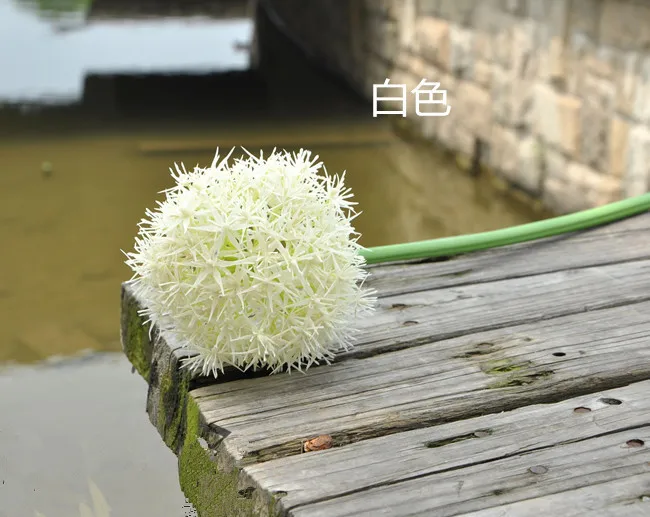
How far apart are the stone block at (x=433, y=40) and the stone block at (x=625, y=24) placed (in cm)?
155

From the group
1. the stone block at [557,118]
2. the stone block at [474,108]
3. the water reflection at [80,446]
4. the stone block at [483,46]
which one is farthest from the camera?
the stone block at [474,108]

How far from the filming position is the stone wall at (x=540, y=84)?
3.14 meters

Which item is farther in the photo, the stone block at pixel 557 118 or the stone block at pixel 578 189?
the stone block at pixel 557 118

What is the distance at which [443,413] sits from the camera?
112 cm

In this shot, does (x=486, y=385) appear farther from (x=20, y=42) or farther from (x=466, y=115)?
(x=20, y=42)

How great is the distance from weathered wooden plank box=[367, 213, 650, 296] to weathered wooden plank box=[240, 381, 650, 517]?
1.55 feet

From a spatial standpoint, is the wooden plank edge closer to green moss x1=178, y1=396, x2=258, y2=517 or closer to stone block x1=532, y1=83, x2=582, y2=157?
green moss x1=178, y1=396, x2=258, y2=517

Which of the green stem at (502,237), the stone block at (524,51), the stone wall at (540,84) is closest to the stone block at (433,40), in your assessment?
the stone wall at (540,84)

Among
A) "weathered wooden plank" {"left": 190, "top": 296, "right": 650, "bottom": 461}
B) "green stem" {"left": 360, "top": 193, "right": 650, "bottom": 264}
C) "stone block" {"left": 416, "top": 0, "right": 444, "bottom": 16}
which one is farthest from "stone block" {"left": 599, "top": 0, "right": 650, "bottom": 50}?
"weathered wooden plank" {"left": 190, "top": 296, "right": 650, "bottom": 461}

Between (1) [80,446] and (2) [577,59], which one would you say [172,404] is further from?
(2) [577,59]

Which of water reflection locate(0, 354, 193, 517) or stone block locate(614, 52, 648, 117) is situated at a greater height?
stone block locate(614, 52, 648, 117)

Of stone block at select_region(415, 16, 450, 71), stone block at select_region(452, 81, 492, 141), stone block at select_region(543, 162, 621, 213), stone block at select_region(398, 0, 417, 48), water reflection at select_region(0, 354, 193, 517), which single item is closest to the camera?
water reflection at select_region(0, 354, 193, 517)

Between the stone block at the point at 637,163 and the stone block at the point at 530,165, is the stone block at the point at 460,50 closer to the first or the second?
the stone block at the point at 530,165

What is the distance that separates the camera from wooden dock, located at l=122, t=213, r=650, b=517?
0.96 metres
